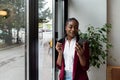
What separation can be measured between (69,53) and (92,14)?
61.5 inches

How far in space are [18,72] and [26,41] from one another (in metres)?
0.35

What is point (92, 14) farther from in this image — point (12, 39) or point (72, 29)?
point (12, 39)

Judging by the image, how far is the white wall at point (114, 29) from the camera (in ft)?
13.1

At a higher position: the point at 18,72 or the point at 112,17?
the point at 112,17

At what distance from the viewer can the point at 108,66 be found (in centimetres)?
390

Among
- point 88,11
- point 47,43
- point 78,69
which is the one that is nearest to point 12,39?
point 78,69

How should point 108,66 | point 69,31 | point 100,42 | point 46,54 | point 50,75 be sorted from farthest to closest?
point 108,66
point 100,42
point 50,75
point 46,54
point 69,31

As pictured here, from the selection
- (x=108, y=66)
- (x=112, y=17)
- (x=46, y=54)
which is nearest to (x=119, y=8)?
(x=112, y=17)

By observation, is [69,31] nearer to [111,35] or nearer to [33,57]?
[33,57]

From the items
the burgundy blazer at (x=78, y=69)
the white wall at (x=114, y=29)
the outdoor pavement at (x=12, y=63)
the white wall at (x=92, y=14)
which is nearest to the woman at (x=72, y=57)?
the burgundy blazer at (x=78, y=69)

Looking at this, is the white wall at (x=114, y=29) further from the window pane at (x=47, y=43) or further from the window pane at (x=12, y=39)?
the window pane at (x=12, y=39)

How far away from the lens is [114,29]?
13.2 feet

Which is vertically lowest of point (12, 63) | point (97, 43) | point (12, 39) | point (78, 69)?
point (78, 69)

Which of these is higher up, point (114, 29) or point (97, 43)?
point (114, 29)
